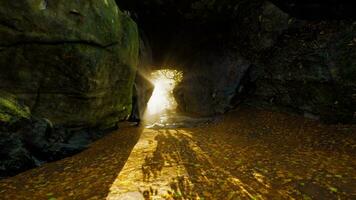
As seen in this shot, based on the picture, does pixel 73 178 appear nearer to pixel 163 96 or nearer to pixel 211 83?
pixel 211 83

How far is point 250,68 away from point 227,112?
2978 millimetres

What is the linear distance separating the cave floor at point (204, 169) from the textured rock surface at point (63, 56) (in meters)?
1.69

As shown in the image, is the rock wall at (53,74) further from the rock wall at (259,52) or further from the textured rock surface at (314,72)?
the textured rock surface at (314,72)

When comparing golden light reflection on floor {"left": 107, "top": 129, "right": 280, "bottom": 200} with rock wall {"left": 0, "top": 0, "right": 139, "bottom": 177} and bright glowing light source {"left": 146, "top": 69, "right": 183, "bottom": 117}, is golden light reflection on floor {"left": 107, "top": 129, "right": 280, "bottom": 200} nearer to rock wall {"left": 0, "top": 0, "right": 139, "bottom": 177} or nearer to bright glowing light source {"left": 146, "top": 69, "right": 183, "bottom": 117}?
rock wall {"left": 0, "top": 0, "right": 139, "bottom": 177}

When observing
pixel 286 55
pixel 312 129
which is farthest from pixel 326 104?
pixel 286 55

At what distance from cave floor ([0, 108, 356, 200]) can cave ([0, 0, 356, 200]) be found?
1.6 inches

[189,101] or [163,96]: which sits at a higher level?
[163,96]

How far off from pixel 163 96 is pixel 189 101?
22.4ft

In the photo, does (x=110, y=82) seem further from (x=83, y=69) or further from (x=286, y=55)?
(x=286, y=55)

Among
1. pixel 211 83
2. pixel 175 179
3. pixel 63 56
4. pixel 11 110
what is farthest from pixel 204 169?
pixel 211 83

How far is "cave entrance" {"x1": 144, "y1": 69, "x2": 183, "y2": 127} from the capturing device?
19.9 meters

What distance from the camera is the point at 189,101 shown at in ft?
60.3

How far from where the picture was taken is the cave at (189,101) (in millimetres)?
6445

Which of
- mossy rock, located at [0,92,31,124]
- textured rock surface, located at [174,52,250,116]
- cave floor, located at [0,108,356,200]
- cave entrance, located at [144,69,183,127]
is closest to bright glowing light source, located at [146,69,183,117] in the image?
cave entrance, located at [144,69,183,127]
